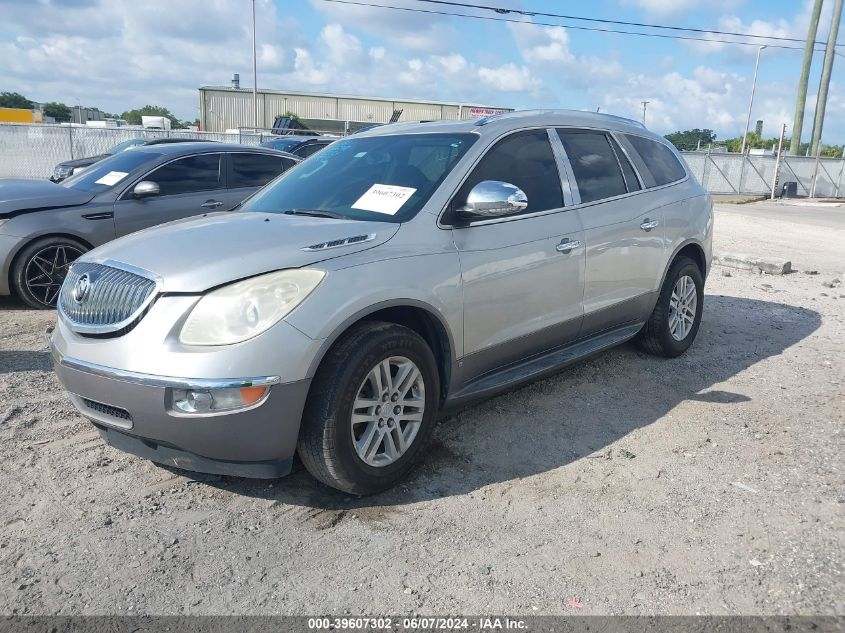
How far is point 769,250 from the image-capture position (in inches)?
505

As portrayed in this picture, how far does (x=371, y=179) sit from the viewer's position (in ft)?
13.6

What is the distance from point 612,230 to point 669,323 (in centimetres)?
127

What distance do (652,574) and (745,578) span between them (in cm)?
37

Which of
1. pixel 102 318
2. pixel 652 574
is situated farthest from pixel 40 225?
pixel 652 574

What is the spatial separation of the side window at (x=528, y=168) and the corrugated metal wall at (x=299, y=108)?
160ft

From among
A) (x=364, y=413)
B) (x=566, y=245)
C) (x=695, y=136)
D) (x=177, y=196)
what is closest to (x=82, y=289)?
(x=364, y=413)

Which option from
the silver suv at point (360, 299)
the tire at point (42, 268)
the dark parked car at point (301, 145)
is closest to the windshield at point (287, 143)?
the dark parked car at point (301, 145)

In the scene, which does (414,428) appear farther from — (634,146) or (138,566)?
(634,146)

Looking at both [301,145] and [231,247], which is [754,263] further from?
[301,145]

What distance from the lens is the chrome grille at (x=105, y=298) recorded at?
3113 mm

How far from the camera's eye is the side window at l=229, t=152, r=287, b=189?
8070 mm

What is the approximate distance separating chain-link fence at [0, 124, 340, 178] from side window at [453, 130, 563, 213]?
65.8ft

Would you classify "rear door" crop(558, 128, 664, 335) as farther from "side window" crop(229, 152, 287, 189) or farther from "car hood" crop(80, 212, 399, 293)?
"side window" crop(229, 152, 287, 189)

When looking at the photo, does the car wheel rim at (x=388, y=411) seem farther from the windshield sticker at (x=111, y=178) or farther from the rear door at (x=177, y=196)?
the windshield sticker at (x=111, y=178)
